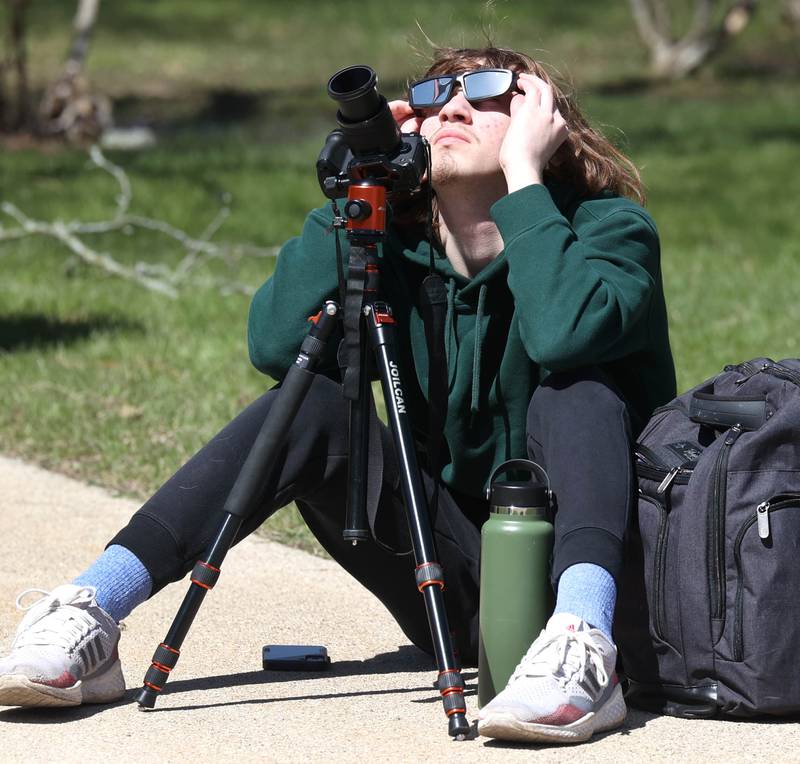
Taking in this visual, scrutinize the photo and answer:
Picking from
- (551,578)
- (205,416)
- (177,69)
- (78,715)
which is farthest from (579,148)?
(177,69)

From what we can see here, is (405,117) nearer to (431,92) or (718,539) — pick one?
(431,92)

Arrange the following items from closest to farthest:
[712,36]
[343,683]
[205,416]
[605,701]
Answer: [605,701], [343,683], [205,416], [712,36]

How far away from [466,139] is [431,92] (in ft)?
0.43

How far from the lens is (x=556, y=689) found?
2.53 metres

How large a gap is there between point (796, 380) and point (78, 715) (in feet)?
4.77

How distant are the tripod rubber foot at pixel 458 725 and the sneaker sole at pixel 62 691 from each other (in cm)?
66

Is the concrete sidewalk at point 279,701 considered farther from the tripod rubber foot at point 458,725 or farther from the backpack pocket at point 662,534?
the backpack pocket at point 662,534

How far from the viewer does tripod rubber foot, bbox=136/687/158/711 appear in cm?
280

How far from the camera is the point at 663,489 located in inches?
107

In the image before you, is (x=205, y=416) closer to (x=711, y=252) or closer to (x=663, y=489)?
(x=663, y=489)

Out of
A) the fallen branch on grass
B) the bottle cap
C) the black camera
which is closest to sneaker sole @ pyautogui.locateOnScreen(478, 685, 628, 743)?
the bottle cap

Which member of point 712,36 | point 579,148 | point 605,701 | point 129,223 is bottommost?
point 712,36

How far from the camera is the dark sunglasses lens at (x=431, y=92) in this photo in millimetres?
3057

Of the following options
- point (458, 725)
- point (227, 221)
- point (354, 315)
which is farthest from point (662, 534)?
point (227, 221)
